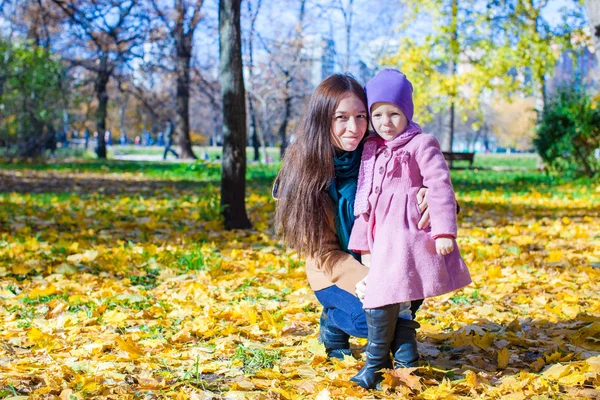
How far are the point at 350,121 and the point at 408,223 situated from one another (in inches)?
20.2

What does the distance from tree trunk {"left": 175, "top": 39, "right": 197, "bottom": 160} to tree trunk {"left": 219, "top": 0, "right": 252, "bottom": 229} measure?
55.2ft

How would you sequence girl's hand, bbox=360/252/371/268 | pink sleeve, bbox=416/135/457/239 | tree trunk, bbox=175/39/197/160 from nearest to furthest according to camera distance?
1. pink sleeve, bbox=416/135/457/239
2. girl's hand, bbox=360/252/371/268
3. tree trunk, bbox=175/39/197/160

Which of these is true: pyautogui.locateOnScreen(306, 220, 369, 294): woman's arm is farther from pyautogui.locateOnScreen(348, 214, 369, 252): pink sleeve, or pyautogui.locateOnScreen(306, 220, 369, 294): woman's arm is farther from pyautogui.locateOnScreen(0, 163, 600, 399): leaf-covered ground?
pyautogui.locateOnScreen(0, 163, 600, 399): leaf-covered ground

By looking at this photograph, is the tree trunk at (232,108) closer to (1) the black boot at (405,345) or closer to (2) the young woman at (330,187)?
(2) the young woman at (330,187)

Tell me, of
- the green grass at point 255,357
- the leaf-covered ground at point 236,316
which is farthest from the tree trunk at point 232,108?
the green grass at point 255,357

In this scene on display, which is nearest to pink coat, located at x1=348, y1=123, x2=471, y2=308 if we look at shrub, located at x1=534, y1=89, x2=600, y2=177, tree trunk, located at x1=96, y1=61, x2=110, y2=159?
shrub, located at x1=534, y1=89, x2=600, y2=177

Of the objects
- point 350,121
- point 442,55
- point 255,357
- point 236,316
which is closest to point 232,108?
point 236,316

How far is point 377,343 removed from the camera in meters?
2.62

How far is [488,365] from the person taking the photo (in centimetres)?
296

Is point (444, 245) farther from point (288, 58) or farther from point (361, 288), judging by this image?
point (288, 58)

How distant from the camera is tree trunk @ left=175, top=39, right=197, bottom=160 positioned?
2340cm

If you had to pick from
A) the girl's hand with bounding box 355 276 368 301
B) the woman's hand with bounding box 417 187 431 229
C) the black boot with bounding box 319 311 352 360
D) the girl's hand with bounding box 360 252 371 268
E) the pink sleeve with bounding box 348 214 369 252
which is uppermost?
the woman's hand with bounding box 417 187 431 229

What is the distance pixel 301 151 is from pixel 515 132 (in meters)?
59.8

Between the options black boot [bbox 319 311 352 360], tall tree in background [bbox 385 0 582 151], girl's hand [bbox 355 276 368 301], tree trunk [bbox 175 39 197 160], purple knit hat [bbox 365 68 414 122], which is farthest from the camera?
tree trunk [bbox 175 39 197 160]
